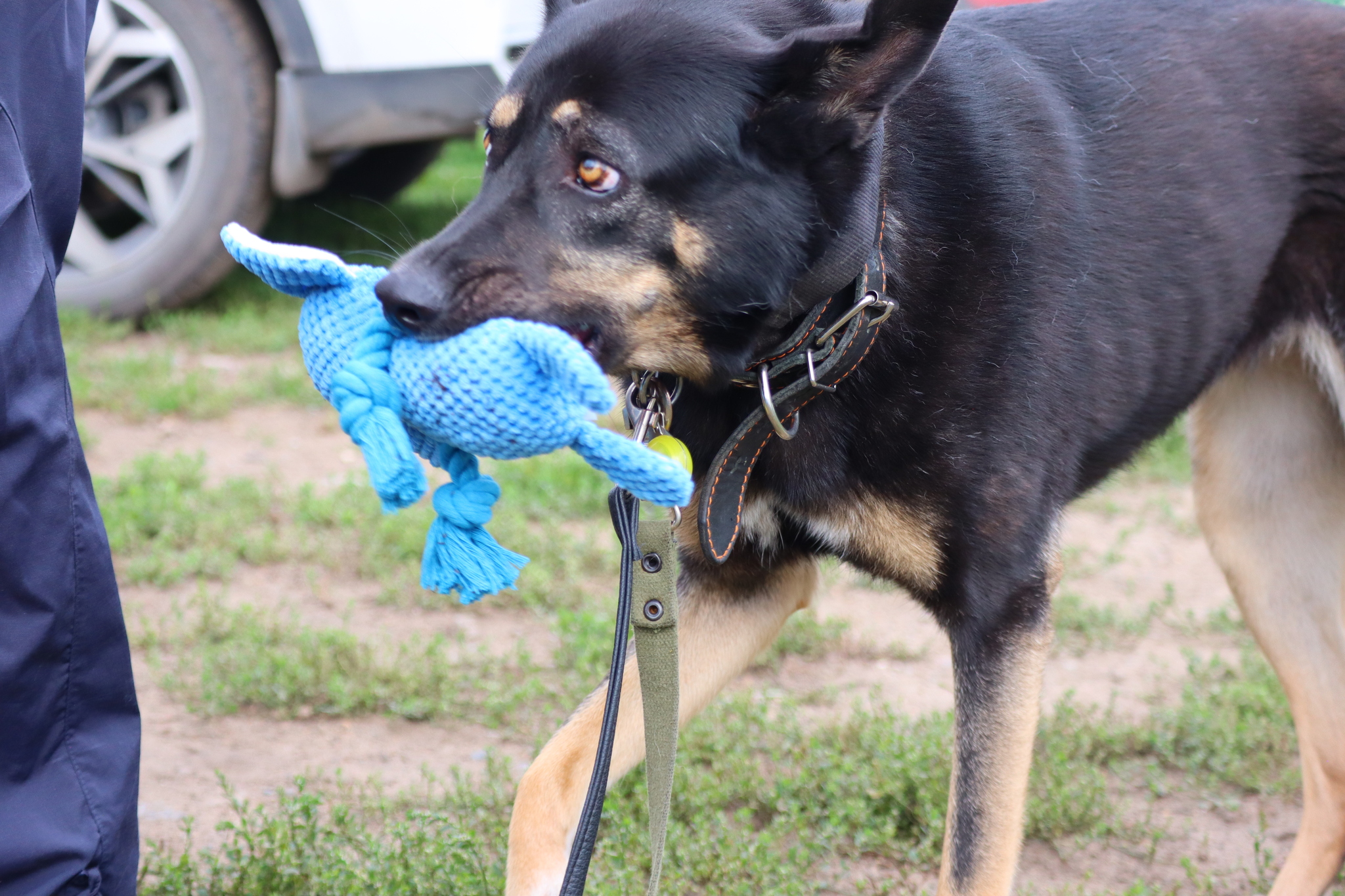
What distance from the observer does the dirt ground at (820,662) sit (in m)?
2.87

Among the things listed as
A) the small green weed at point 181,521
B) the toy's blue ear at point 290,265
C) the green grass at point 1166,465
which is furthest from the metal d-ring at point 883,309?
the green grass at point 1166,465

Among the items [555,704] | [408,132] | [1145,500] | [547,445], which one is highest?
[547,445]

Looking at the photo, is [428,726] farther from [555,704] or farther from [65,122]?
[65,122]

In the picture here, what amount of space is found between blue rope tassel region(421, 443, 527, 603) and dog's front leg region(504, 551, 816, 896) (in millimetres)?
567

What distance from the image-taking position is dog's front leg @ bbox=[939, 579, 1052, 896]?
2227 mm

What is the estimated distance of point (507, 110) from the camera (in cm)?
203

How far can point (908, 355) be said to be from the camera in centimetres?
222

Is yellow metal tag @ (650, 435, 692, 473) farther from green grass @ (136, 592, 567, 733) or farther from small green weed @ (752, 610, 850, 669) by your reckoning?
small green weed @ (752, 610, 850, 669)

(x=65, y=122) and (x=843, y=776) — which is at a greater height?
(x=65, y=122)

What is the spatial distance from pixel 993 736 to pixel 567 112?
130 centimetres

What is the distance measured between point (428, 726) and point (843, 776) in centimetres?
107

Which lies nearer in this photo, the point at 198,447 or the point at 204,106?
the point at 198,447

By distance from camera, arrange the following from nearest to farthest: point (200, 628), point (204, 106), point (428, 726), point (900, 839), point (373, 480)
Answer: point (373, 480)
point (900, 839)
point (428, 726)
point (200, 628)
point (204, 106)

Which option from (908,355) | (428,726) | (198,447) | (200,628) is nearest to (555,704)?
(428,726)
